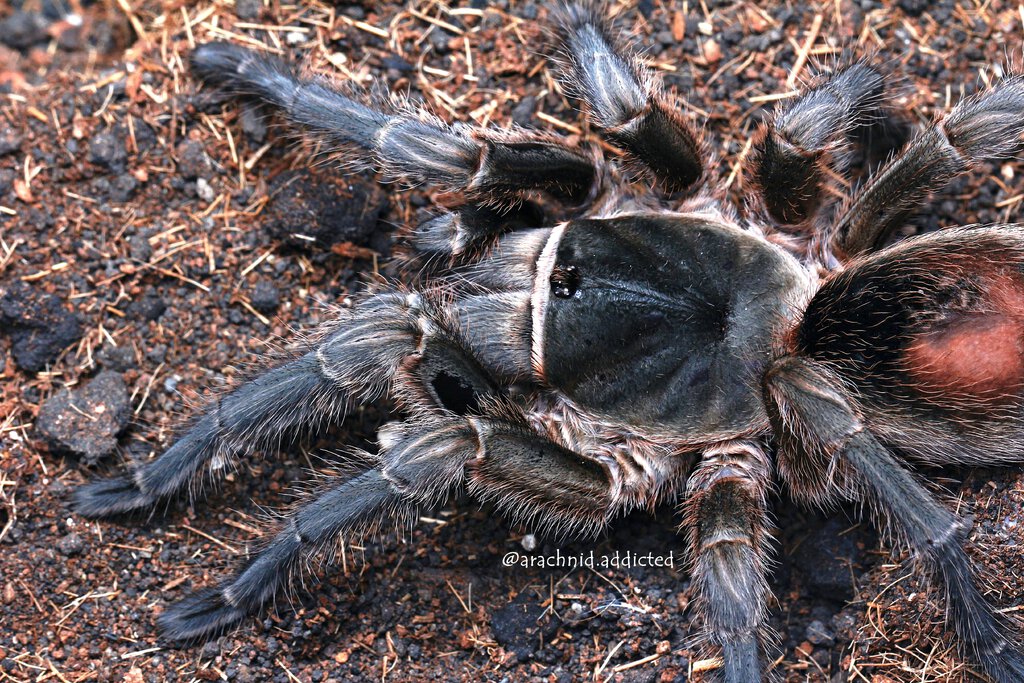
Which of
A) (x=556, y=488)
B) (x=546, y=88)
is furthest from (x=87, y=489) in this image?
(x=546, y=88)

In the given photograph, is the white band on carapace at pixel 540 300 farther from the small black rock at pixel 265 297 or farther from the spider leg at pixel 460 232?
the small black rock at pixel 265 297

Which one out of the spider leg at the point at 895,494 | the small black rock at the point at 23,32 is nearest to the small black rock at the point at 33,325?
the small black rock at the point at 23,32

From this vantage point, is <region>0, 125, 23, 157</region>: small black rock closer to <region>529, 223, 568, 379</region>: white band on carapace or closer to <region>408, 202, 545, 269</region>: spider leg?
<region>408, 202, 545, 269</region>: spider leg

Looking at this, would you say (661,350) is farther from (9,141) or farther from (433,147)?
(9,141)

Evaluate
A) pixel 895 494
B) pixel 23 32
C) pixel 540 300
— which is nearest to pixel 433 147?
pixel 540 300

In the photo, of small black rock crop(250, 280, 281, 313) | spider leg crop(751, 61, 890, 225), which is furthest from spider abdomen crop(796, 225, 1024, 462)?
small black rock crop(250, 280, 281, 313)

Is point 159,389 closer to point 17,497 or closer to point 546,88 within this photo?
point 17,497

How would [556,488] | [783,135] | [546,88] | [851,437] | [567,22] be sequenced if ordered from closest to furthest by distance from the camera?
1. [851,437]
2. [556,488]
3. [783,135]
4. [567,22]
5. [546,88]
